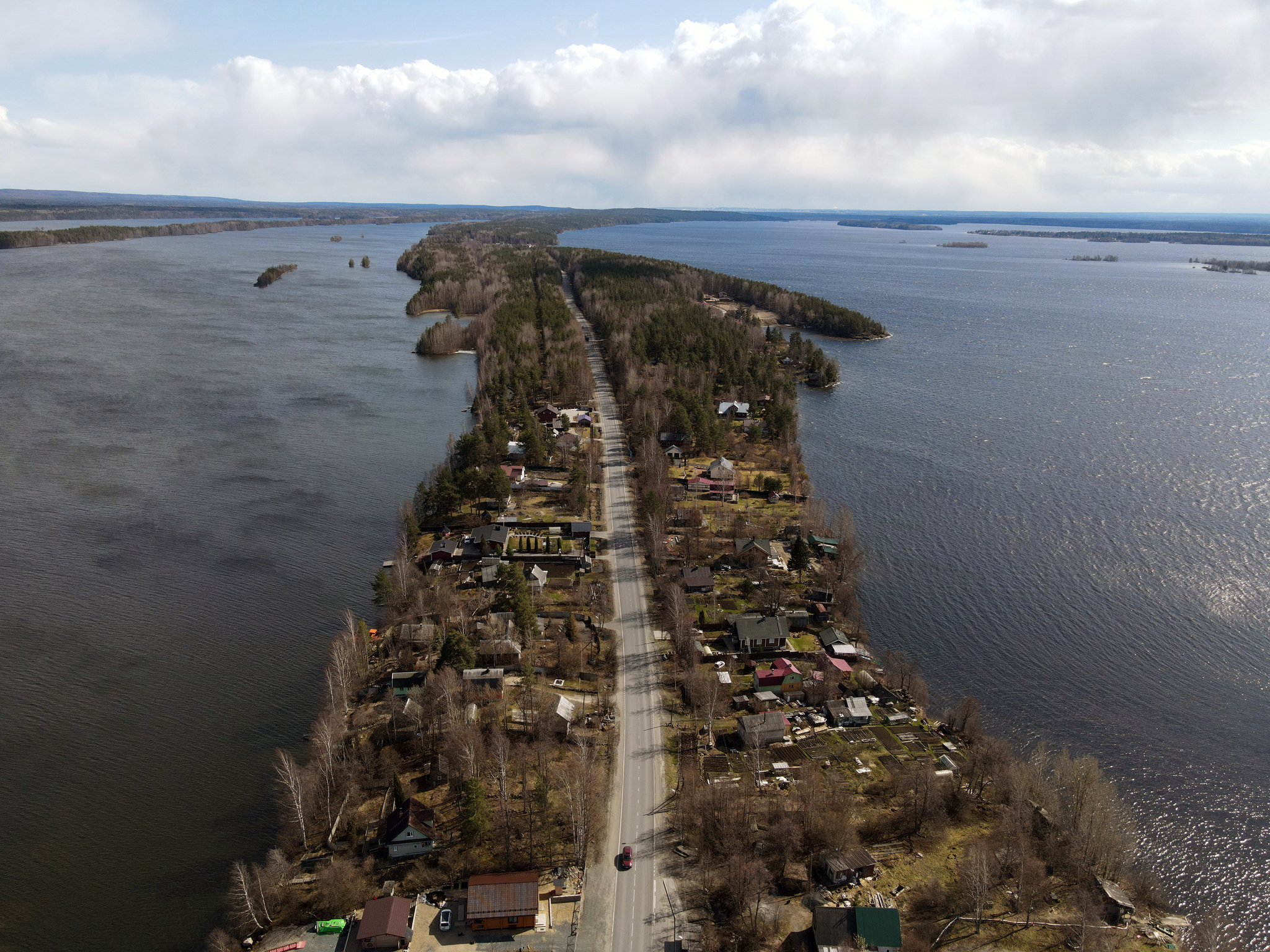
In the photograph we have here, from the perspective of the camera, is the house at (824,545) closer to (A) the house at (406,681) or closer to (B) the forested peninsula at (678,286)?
(A) the house at (406,681)

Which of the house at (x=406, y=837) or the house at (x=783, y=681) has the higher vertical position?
the house at (x=783, y=681)

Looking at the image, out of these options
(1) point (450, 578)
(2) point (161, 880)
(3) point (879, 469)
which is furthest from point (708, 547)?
(2) point (161, 880)

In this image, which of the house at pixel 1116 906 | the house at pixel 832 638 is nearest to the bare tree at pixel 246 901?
the house at pixel 832 638

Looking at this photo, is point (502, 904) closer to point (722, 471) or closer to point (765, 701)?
point (765, 701)

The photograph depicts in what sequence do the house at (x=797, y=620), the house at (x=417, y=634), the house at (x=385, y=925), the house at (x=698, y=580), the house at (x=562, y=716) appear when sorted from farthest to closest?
the house at (x=698, y=580), the house at (x=797, y=620), the house at (x=417, y=634), the house at (x=562, y=716), the house at (x=385, y=925)

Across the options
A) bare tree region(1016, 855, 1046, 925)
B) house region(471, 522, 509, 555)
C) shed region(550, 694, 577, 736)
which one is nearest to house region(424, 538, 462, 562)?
house region(471, 522, 509, 555)

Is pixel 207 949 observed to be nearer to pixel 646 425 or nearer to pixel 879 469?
pixel 646 425

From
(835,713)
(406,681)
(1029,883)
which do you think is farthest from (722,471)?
(1029,883)
